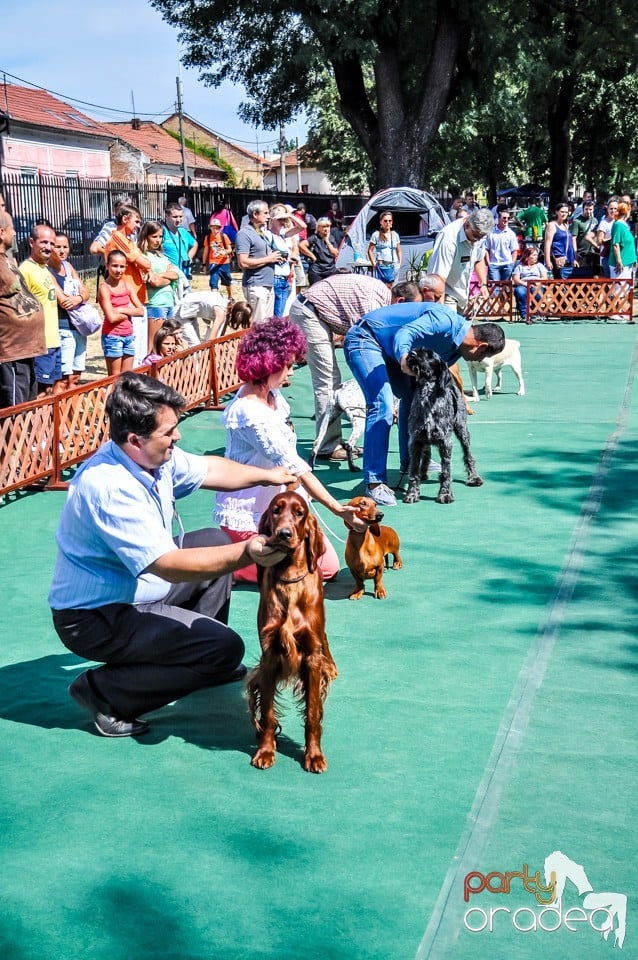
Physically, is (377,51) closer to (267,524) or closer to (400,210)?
(400,210)

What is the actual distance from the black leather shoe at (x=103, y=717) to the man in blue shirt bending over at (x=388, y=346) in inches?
138

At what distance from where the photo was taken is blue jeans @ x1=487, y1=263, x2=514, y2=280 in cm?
1995

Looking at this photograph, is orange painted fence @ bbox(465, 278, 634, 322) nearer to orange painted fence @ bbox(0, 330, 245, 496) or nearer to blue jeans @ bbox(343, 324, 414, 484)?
orange painted fence @ bbox(0, 330, 245, 496)

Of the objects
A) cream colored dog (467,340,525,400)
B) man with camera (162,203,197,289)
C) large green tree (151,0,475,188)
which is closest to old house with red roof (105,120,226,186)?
large green tree (151,0,475,188)

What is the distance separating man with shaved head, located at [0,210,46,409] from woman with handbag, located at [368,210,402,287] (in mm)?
10018

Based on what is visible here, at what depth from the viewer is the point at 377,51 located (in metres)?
22.6

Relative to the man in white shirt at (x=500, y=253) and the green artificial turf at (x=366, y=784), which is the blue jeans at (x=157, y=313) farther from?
the man in white shirt at (x=500, y=253)

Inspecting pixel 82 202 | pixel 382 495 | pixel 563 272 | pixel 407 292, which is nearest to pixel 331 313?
pixel 407 292

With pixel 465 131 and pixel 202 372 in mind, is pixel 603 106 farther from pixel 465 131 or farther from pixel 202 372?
pixel 202 372

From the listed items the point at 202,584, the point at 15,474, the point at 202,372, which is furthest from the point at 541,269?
the point at 202,584

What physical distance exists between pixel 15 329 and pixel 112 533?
4.57 meters

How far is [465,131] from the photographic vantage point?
4188cm

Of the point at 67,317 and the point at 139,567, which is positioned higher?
the point at 67,317

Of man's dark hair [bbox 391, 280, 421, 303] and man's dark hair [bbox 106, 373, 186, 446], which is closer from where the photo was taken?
man's dark hair [bbox 106, 373, 186, 446]
